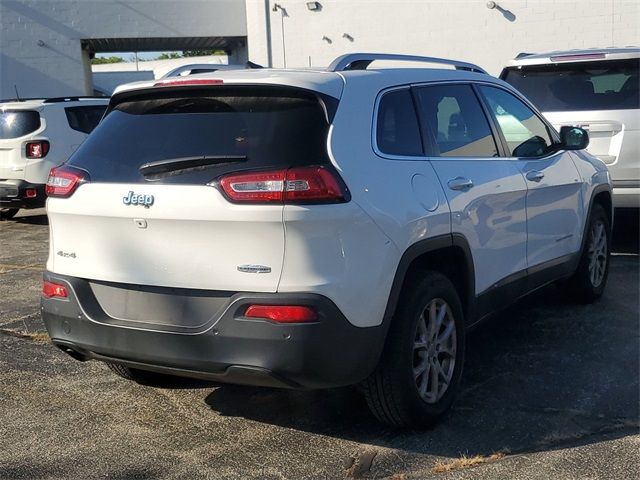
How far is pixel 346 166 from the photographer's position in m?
3.64

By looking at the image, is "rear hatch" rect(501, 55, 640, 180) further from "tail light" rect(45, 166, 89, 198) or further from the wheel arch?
"tail light" rect(45, 166, 89, 198)

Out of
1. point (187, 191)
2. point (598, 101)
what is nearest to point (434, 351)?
point (187, 191)

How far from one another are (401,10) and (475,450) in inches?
654

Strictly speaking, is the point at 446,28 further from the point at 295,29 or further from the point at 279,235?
the point at 279,235

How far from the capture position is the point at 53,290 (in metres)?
4.09

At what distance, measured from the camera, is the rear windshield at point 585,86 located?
777 centimetres

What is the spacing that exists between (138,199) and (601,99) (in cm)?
547

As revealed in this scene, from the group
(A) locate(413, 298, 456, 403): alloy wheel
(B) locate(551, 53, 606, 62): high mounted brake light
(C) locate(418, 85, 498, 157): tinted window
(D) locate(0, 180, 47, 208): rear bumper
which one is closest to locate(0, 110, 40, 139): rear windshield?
(D) locate(0, 180, 47, 208): rear bumper

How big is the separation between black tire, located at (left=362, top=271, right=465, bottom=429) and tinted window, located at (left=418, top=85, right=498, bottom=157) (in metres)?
0.81

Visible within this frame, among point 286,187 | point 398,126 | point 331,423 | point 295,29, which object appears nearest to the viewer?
point 286,187

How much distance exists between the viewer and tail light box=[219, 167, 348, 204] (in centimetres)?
348

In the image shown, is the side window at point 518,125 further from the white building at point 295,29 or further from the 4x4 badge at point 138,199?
the white building at point 295,29

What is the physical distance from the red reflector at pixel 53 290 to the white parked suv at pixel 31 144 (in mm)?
7337

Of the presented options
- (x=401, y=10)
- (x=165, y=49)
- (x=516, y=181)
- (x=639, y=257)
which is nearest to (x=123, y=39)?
(x=165, y=49)
